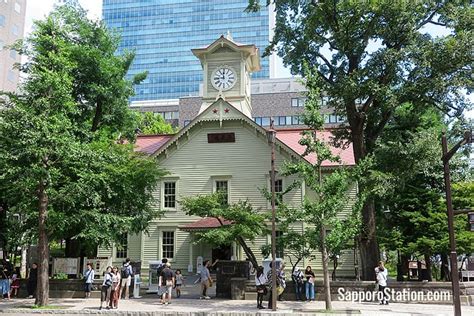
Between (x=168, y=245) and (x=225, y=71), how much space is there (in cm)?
1303

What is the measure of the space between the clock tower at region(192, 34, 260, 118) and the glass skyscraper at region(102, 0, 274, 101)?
104m

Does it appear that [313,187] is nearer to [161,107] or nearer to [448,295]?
[448,295]

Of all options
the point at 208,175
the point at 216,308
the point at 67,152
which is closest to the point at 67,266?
the point at 67,152

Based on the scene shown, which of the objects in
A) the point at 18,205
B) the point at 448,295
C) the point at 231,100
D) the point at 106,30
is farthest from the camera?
the point at 231,100

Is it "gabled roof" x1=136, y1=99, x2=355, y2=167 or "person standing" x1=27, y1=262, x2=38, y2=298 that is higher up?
"gabled roof" x1=136, y1=99, x2=355, y2=167

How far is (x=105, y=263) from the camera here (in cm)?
2372

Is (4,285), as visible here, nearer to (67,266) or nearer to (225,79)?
(67,266)

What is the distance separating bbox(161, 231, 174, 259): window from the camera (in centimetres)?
3183

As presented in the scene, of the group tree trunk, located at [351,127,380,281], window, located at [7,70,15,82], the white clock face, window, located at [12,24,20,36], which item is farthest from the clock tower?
window, located at [12,24,20,36]

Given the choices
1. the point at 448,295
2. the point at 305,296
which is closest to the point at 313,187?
the point at 305,296

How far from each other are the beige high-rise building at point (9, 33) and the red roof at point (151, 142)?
38.0m

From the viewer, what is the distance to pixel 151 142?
36.8 metres

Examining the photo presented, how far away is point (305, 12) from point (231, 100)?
12.5 m

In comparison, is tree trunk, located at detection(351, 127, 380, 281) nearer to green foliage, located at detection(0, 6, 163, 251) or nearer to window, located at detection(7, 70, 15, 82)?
green foliage, located at detection(0, 6, 163, 251)
